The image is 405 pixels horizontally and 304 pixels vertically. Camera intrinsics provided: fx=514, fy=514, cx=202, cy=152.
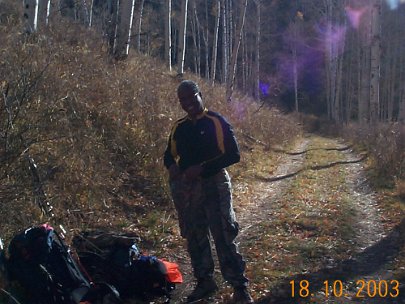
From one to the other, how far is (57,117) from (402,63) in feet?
134

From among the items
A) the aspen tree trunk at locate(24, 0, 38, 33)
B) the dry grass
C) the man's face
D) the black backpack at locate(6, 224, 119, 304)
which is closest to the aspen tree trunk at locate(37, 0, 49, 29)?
the dry grass

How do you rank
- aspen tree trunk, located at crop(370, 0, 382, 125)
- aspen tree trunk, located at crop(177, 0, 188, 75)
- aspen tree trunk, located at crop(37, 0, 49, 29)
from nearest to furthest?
1. aspen tree trunk, located at crop(37, 0, 49, 29)
2. aspen tree trunk, located at crop(370, 0, 382, 125)
3. aspen tree trunk, located at crop(177, 0, 188, 75)

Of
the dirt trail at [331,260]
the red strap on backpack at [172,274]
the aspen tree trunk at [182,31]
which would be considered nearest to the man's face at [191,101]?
the red strap on backpack at [172,274]

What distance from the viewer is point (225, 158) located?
4.64 metres

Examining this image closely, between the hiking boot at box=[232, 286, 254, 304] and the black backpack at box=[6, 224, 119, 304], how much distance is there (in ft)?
3.58

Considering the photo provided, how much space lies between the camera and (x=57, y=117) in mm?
7121

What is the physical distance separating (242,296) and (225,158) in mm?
1233

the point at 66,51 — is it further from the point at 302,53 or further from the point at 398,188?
the point at 302,53

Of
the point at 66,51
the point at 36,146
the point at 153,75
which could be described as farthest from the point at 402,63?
the point at 36,146

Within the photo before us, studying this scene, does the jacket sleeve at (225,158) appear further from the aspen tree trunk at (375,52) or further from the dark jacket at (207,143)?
the aspen tree trunk at (375,52)

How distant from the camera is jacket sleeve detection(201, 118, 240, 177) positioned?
182 inches

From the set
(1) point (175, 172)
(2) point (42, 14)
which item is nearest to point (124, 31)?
(2) point (42, 14)

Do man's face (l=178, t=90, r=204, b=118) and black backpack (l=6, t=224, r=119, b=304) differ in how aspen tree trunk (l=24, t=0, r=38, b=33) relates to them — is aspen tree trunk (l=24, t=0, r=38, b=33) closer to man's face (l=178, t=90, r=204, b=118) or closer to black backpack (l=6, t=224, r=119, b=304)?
man's face (l=178, t=90, r=204, b=118)

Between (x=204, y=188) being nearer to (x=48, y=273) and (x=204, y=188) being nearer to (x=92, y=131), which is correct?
(x=48, y=273)
